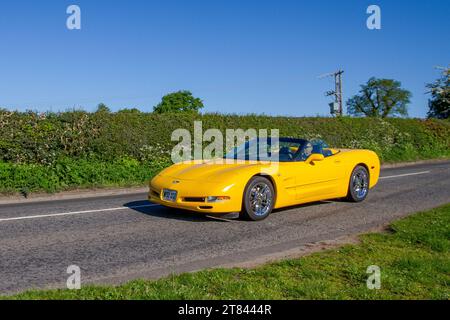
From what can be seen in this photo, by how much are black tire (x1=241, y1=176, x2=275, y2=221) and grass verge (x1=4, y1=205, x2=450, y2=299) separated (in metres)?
2.00

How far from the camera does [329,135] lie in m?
21.0

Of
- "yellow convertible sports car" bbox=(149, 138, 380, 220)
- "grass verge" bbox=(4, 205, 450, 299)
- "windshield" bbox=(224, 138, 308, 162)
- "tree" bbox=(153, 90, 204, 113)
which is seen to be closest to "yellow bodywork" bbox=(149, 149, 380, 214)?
"yellow convertible sports car" bbox=(149, 138, 380, 220)

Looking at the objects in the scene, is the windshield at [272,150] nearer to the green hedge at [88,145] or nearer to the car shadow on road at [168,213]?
the car shadow on road at [168,213]

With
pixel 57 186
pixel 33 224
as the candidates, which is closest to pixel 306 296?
pixel 33 224

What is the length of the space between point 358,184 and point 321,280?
17.9 ft

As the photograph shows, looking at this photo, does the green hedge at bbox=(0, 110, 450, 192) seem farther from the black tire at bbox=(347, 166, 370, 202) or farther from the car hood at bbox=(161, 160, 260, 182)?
the black tire at bbox=(347, 166, 370, 202)

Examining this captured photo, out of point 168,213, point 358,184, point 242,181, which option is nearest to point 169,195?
point 168,213

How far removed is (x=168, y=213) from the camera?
8141mm

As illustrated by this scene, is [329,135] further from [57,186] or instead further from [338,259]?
[338,259]

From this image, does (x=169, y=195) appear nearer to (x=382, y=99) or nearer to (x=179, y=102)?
(x=179, y=102)

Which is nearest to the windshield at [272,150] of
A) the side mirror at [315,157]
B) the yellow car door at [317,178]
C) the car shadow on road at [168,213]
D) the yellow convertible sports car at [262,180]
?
the yellow convertible sports car at [262,180]

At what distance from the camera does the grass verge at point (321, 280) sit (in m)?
3.95

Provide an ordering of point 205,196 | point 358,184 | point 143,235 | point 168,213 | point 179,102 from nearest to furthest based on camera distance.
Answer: point 143,235 → point 205,196 → point 168,213 → point 358,184 → point 179,102

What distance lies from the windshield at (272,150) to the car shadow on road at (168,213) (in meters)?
1.34
